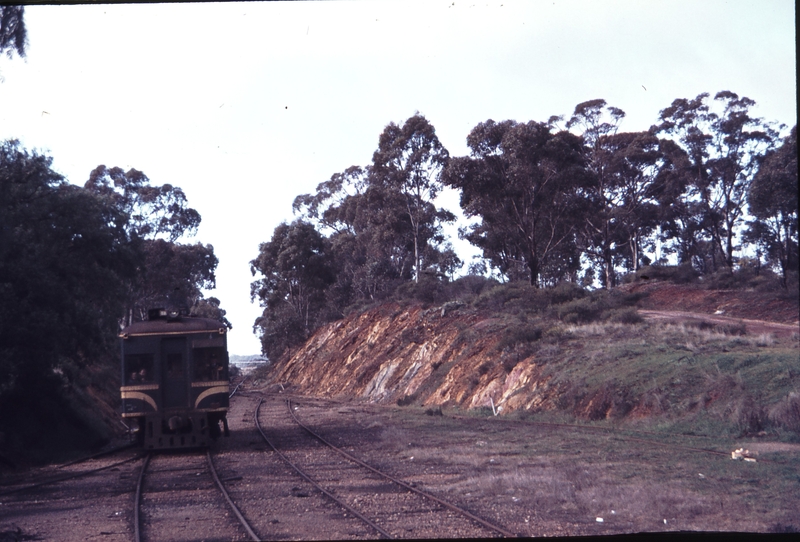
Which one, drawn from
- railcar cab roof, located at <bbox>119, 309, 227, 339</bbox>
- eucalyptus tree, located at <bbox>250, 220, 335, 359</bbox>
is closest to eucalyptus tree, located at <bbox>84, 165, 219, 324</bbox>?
eucalyptus tree, located at <bbox>250, 220, 335, 359</bbox>

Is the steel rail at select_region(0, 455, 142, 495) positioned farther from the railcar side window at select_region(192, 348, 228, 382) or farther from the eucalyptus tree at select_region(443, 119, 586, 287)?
the eucalyptus tree at select_region(443, 119, 586, 287)

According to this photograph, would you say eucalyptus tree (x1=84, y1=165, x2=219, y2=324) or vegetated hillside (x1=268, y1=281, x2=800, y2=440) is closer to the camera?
vegetated hillside (x1=268, y1=281, x2=800, y2=440)

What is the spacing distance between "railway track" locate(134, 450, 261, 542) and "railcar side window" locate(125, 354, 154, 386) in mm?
2207

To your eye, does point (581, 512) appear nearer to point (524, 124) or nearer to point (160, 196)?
point (524, 124)

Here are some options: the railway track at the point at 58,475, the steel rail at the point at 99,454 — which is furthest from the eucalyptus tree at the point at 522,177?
the railway track at the point at 58,475

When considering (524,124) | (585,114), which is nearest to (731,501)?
(524,124)

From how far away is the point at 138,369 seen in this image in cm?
1667

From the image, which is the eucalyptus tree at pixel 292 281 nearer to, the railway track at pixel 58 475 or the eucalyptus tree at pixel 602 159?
the eucalyptus tree at pixel 602 159

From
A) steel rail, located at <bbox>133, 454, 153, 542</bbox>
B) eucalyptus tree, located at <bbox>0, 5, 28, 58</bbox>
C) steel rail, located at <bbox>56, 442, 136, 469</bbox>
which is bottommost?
steel rail, located at <bbox>133, 454, 153, 542</bbox>

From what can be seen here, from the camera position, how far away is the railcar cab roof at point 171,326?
16781 mm

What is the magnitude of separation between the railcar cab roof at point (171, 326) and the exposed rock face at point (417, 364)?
10437 mm

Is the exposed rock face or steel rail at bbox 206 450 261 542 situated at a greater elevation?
the exposed rock face

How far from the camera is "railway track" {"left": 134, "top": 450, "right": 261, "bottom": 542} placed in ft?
28.5

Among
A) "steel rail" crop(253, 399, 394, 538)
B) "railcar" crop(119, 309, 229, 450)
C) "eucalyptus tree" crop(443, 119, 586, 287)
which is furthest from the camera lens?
"eucalyptus tree" crop(443, 119, 586, 287)
